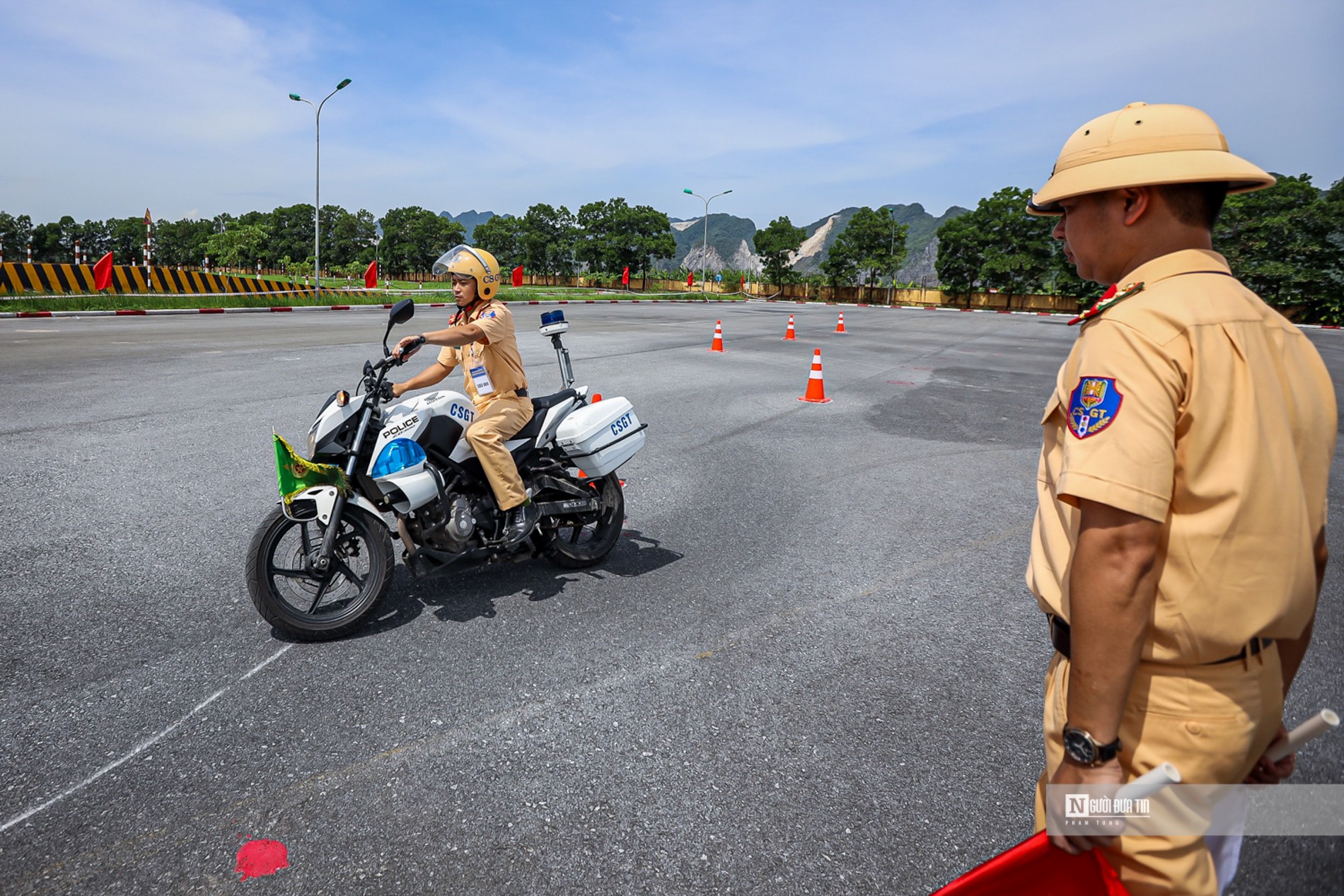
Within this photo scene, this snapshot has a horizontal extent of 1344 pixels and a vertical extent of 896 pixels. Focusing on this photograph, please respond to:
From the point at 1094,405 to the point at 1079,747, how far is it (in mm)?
592

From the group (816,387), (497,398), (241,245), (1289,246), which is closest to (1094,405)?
(497,398)

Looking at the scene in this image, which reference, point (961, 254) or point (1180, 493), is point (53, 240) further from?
point (1180, 493)

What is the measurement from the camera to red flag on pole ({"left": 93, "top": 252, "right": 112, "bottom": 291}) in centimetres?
2455

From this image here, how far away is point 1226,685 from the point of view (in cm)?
125

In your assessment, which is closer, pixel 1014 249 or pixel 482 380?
pixel 482 380

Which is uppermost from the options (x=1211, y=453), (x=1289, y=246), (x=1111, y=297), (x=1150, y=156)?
(x=1289, y=246)

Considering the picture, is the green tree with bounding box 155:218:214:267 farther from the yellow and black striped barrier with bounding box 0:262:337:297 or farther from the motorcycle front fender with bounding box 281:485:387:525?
the motorcycle front fender with bounding box 281:485:387:525

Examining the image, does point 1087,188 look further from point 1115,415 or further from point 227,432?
point 227,432

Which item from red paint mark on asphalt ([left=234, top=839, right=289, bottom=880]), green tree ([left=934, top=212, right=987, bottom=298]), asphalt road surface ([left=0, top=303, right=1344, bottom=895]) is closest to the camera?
red paint mark on asphalt ([left=234, top=839, right=289, bottom=880])

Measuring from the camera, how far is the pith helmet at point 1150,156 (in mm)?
1257

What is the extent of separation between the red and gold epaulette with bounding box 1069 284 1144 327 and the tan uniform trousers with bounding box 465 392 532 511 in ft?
10.5

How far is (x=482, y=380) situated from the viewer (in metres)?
4.29

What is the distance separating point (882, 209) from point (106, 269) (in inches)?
2494

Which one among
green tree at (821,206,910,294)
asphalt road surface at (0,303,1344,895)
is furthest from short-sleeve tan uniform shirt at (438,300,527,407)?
green tree at (821,206,910,294)
